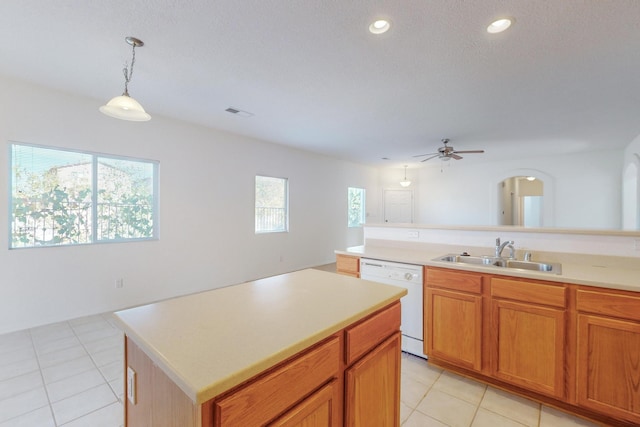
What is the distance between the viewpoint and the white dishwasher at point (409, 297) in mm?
2340

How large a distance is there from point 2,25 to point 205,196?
8.70ft

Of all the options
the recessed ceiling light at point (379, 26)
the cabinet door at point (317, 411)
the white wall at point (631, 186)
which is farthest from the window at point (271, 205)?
the white wall at point (631, 186)

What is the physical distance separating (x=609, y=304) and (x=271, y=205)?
185 inches

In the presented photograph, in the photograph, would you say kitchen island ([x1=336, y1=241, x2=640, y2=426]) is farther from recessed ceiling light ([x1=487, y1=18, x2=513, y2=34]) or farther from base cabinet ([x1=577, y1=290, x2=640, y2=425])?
recessed ceiling light ([x1=487, y1=18, x2=513, y2=34])

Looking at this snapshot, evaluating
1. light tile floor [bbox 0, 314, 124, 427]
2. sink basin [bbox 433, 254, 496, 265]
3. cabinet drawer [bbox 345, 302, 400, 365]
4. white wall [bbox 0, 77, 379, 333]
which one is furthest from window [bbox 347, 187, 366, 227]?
cabinet drawer [bbox 345, 302, 400, 365]

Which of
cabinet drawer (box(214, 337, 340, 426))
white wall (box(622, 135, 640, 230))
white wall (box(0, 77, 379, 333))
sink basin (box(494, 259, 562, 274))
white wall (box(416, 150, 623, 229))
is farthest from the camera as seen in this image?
white wall (box(416, 150, 623, 229))

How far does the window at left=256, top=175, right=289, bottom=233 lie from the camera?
17.2ft

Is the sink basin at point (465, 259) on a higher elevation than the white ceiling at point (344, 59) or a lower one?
lower

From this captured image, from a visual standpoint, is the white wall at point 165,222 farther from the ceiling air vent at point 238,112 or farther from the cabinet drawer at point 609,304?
the cabinet drawer at point 609,304

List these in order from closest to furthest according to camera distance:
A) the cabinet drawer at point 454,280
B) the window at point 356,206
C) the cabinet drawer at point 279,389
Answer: the cabinet drawer at point 279,389
the cabinet drawer at point 454,280
the window at point 356,206

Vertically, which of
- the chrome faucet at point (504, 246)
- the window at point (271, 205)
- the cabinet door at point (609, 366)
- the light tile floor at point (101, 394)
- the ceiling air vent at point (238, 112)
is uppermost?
the ceiling air vent at point (238, 112)

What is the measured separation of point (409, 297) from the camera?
239 cm

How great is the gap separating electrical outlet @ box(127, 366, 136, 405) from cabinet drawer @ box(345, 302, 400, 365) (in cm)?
78

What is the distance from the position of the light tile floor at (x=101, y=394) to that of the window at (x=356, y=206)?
502 cm
